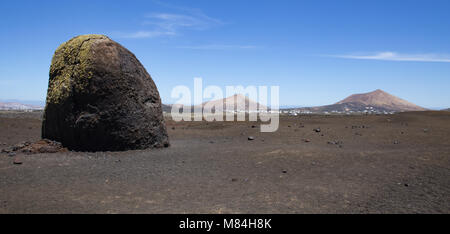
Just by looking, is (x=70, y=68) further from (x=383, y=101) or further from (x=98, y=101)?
(x=383, y=101)

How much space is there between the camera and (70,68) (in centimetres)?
1179

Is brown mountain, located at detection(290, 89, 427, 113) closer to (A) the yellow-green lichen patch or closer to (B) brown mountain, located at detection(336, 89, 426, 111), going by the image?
(B) brown mountain, located at detection(336, 89, 426, 111)

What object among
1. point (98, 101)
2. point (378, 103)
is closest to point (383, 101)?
point (378, 103)

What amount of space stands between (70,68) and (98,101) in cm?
187

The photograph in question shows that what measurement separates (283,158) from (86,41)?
845 centimetres

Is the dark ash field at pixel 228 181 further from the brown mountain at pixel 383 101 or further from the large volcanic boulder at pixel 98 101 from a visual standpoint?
the brown mountain at pixel 383 101

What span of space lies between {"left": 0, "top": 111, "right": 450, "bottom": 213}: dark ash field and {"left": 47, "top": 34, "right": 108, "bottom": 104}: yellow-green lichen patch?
2392 mm

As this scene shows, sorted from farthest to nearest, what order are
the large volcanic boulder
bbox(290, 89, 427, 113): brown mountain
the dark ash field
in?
bbox(290, 89, 427, 113): brown mountain, the large volcanic boulder, the dark ash field

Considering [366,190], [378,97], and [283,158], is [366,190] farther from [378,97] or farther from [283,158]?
[378,97]

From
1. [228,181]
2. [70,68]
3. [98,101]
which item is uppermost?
[70,68]

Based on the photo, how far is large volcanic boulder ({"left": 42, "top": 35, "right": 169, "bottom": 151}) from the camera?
443 inches

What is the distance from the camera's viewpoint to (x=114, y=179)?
7.65 meters

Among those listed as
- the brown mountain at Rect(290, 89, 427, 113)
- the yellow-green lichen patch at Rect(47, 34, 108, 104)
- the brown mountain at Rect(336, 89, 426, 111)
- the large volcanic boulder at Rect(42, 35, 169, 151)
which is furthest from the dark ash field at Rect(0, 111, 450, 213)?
the brown mountain at Rect(336, 89, 426, 111)

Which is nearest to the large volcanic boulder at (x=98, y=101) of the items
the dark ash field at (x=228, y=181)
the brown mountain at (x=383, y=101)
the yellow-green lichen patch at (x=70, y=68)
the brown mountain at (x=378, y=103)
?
the yellow-green lichen patch at (x=70, y=68)
